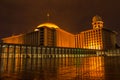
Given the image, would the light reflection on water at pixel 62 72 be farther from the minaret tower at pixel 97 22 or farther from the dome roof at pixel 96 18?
the dome roof at pixel 96 18

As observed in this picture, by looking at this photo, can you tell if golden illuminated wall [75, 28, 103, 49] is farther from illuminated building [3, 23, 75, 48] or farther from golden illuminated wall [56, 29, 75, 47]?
illuminated building [3, 23, 75, 48]

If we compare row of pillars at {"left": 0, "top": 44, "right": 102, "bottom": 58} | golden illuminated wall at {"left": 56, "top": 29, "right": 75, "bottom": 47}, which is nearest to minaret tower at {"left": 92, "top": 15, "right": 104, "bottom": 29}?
golden illuminated wall at {"left": 56, "top": 29, "right": 75, "bottom": 47}

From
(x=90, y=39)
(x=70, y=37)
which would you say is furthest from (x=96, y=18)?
(x=70, y=37)

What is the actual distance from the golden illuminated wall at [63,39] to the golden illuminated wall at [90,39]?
473 centimetres

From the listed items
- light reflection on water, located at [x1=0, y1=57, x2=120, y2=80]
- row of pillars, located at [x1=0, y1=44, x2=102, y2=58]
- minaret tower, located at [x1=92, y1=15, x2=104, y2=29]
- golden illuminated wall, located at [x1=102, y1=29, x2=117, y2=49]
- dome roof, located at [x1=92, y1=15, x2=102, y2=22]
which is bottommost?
light reflection on water, located at [x1=0, y1=57, x2=120, y2=80]

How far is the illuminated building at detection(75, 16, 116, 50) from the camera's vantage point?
360ft

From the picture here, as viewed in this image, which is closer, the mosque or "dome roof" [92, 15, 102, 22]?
the mosque

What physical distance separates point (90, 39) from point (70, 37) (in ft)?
57.7

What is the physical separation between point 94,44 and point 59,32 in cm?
2602

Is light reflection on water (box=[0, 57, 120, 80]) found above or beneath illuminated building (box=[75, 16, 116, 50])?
beneath

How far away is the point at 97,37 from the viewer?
11112cm

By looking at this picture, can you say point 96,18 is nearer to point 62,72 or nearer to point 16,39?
point 16,39

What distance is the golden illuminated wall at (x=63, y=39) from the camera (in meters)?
106

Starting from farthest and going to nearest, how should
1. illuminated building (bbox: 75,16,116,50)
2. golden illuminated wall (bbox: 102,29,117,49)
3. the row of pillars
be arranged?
golden illuminated wall (bbox: 102,29,117,49), illuminated building (bbox: 75,16,116,50), the row of pillars
